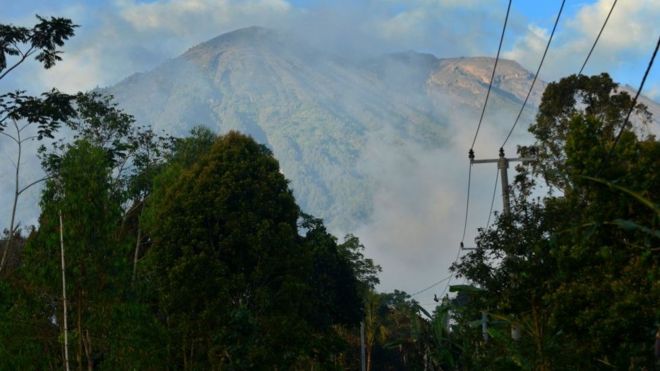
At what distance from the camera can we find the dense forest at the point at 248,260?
79.4 ft

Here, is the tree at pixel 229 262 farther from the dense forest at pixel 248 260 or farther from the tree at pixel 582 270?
the tree at pixel 582 270

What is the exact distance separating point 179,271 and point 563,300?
15.5 metres

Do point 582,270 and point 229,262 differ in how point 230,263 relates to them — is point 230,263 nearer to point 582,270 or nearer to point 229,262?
point 229,262

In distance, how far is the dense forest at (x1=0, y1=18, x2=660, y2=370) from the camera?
24203 mm

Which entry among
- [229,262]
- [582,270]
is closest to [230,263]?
[229,262]

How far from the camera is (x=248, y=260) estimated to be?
38562 millimetres

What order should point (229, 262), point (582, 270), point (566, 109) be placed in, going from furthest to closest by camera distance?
point (566, 109) → point (229, 262) → point (582, 270)

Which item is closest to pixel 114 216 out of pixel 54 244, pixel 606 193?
pixel 54 244

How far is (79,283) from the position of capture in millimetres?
23703

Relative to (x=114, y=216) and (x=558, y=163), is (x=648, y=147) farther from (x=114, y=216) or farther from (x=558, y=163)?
(x=558, y=163)

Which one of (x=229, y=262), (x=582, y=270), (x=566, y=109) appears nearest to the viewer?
(x=582, y=270)

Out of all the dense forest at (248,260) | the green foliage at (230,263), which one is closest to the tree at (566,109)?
the dense forest at (248,260)

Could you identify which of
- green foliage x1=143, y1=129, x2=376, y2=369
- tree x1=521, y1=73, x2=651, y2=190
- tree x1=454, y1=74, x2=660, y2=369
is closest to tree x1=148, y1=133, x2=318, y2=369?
green foliage x1=143, y1=129, x2=376, y2=369

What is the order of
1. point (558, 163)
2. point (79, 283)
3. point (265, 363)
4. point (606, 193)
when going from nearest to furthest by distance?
point (79, 283), point (606, 193), point (265, 363), point (558, 163)
